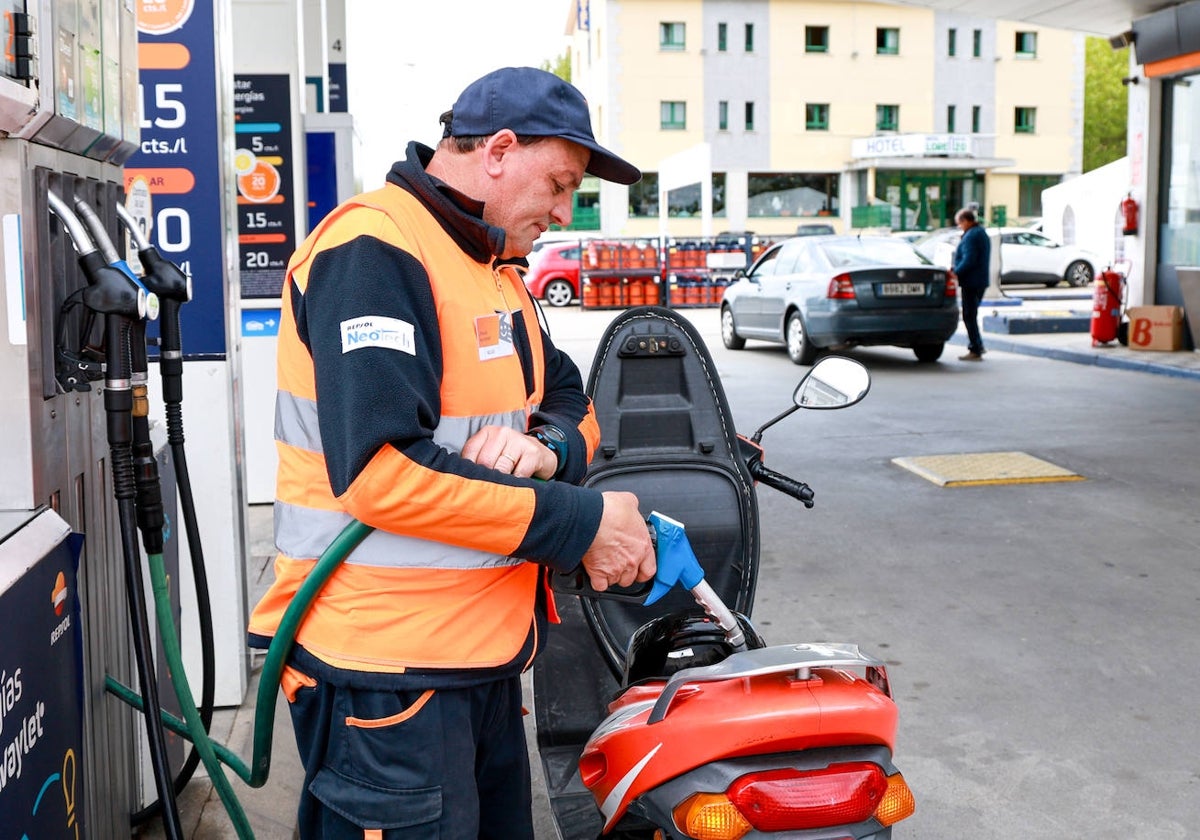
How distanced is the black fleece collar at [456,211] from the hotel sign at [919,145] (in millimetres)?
50983

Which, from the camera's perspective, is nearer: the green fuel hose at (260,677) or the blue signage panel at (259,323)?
the green fuel hose at (260,677)

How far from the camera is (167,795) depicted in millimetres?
2379

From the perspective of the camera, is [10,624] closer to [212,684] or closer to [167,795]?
[167,795]

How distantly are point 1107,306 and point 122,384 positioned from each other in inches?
614

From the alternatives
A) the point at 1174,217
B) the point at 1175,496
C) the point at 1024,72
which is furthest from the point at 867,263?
the point at 1024,72

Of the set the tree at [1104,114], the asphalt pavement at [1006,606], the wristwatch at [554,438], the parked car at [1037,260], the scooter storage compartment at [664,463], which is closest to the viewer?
the wristwatch at [554,438]

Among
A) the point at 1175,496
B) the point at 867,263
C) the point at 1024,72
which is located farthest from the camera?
the point at 1024,72

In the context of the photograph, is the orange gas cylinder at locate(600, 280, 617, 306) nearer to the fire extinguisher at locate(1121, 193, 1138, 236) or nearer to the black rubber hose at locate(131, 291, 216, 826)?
the fire extinguisher at locate(1121, 193, 1138, 236)

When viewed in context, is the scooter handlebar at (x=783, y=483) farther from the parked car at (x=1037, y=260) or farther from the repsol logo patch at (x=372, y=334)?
the parked car at (x=1037, y=260)

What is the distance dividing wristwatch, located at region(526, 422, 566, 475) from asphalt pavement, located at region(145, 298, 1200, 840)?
1.76 meters

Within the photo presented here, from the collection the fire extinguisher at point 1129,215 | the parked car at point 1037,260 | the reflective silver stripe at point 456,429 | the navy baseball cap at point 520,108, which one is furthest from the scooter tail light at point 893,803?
the parked car at point 1037,260

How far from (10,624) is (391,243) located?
81 centimetres

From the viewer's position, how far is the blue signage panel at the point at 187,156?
3957mm

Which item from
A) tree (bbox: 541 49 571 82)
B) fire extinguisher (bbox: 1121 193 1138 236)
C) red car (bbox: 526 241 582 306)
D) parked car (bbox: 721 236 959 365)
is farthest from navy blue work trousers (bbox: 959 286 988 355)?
tree (bbox: 541 49 571 82)
